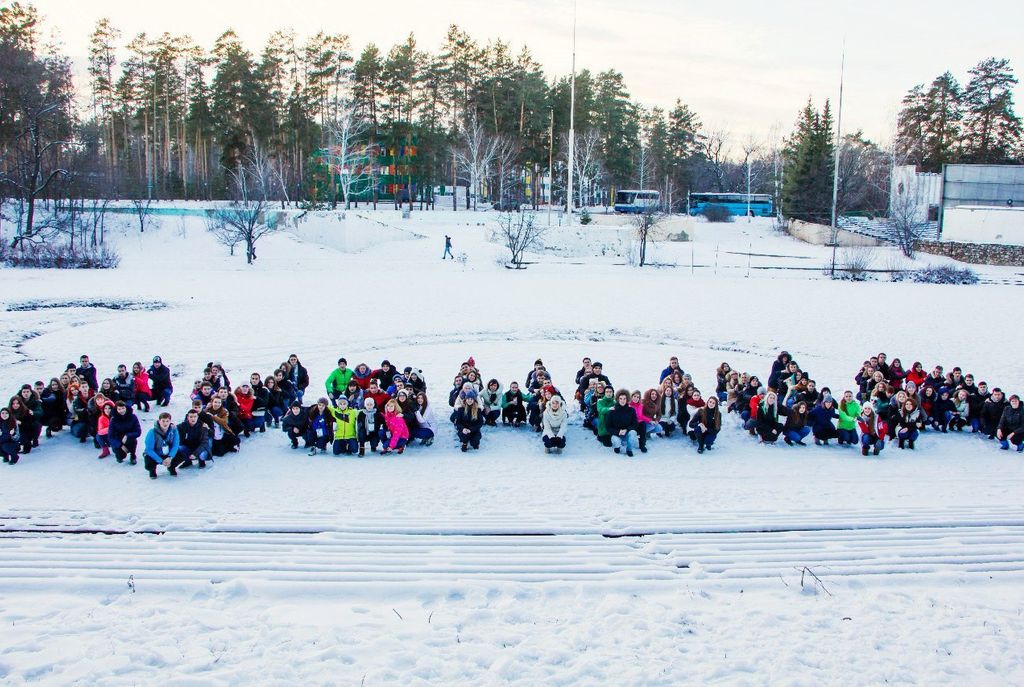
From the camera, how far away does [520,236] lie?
39188 mm

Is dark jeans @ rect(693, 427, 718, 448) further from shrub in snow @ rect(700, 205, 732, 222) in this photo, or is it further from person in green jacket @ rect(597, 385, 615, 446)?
shrub in snow @ rect(700, 205, 732, 222)

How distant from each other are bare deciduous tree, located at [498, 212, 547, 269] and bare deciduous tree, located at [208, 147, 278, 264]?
11.5 metres

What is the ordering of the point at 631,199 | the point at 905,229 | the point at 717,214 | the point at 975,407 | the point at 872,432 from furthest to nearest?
the point at 631,199 → the point at 717,214 → the point at 905,229 → the point at 975,407 → the point at 872,432

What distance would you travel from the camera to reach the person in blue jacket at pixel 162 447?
982 cm

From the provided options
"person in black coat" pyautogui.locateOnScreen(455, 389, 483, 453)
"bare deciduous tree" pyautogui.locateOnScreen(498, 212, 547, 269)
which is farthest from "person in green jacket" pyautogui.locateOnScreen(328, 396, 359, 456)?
"bare deciduous tree" pyautogui.locateOnScreen(498, 212, 547, 269)

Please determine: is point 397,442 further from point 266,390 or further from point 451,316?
point 451,316

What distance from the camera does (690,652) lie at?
574 cm

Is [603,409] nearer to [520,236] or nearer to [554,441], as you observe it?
[554,441]

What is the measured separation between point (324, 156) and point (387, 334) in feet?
127

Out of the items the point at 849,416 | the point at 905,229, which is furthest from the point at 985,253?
the point at 849,416

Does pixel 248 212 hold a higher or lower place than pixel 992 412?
higher

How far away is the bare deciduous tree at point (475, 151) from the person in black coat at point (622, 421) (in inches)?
1673

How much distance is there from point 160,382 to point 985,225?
42738 mm

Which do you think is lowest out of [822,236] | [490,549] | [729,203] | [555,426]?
[490,549]
